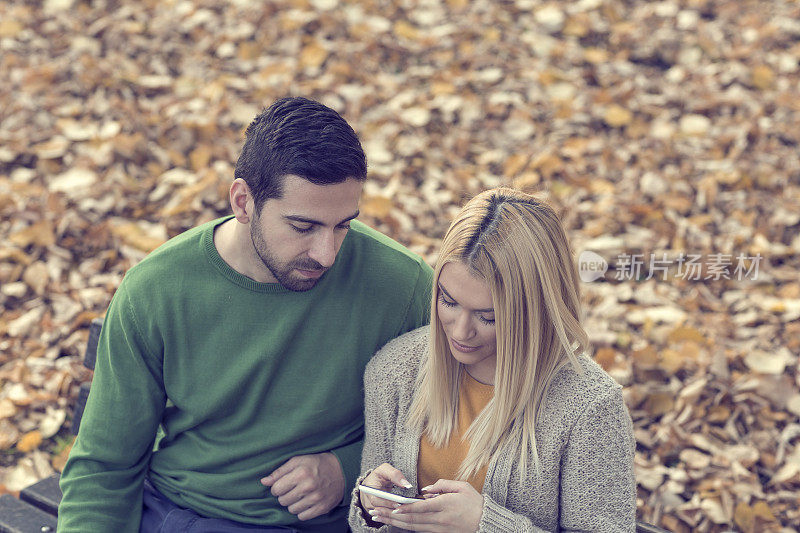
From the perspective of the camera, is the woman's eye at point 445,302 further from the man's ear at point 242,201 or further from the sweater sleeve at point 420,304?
the man's ear at point 242,201

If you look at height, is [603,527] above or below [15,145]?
below

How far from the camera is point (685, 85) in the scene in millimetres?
4707

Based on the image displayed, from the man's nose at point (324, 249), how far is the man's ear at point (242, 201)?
196 mm

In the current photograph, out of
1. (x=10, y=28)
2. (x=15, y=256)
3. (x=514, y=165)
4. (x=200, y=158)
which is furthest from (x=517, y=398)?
(x=10, y=28)

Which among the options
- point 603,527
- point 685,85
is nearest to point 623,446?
point 603,527

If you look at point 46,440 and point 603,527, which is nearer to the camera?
point 603,527

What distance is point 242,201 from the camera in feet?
6.96

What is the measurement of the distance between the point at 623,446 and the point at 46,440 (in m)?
2.23

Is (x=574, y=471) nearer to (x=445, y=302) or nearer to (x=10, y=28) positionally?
(x=445, y=302)

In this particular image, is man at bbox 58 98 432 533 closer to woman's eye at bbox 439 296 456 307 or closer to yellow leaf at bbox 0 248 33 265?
woman's eye at bbox 439 296 456 307

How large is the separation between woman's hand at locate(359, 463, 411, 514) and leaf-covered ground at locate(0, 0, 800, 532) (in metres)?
1.22

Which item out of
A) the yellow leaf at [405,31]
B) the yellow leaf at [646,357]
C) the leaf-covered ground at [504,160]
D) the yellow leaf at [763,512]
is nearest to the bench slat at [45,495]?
the leaf-covered ground at [504,160]

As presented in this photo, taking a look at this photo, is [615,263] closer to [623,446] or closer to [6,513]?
[623,446]

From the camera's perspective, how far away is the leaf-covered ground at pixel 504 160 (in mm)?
3152
